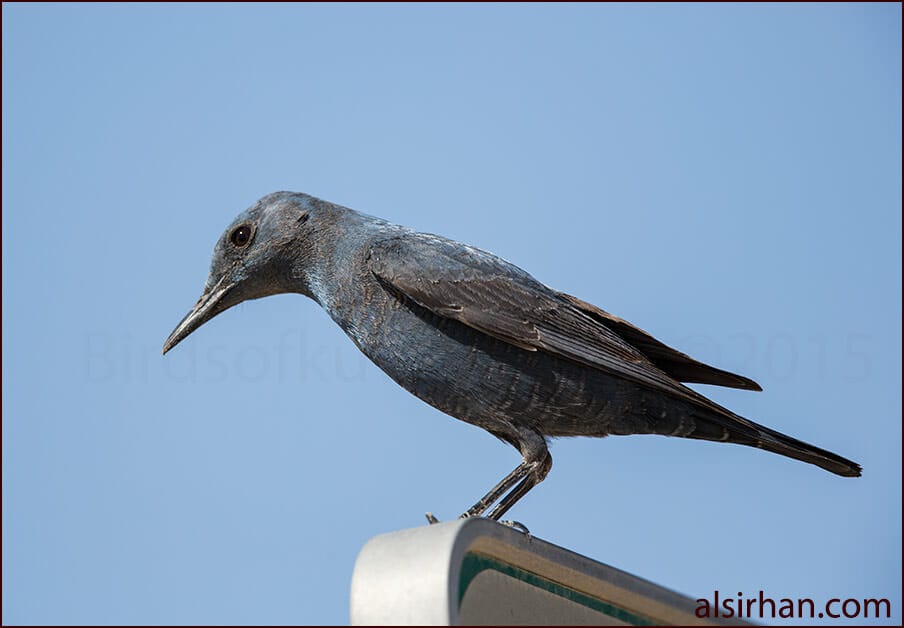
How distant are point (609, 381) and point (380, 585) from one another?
7.11 feet

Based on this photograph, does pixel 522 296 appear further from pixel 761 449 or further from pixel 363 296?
pixel 761 449

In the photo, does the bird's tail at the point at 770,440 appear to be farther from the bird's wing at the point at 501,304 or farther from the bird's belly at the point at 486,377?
the bird's belly at the point at 486,377

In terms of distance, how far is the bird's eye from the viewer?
5.79 meters

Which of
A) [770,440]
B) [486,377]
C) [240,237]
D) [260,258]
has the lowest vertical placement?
[770,440]

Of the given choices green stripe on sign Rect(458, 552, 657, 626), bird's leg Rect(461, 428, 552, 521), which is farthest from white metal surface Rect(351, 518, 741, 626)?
bird's leg Rect(461, 428, 552, 521)

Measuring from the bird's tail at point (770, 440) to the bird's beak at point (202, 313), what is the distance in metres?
2.47

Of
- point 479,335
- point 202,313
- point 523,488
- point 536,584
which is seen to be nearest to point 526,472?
point 523,488

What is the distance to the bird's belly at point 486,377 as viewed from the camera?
5.11 m

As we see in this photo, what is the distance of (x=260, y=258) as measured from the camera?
225 inches

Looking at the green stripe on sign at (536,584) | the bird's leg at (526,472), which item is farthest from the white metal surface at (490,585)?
the bird's leg at (526,472)

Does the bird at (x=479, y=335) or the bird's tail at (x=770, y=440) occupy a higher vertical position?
the bird at (x=479, y=335)

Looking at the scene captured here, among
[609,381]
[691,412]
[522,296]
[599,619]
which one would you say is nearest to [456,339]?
[522,296]

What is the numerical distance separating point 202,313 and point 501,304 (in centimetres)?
158

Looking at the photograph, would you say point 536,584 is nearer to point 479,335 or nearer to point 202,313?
point 479,335
